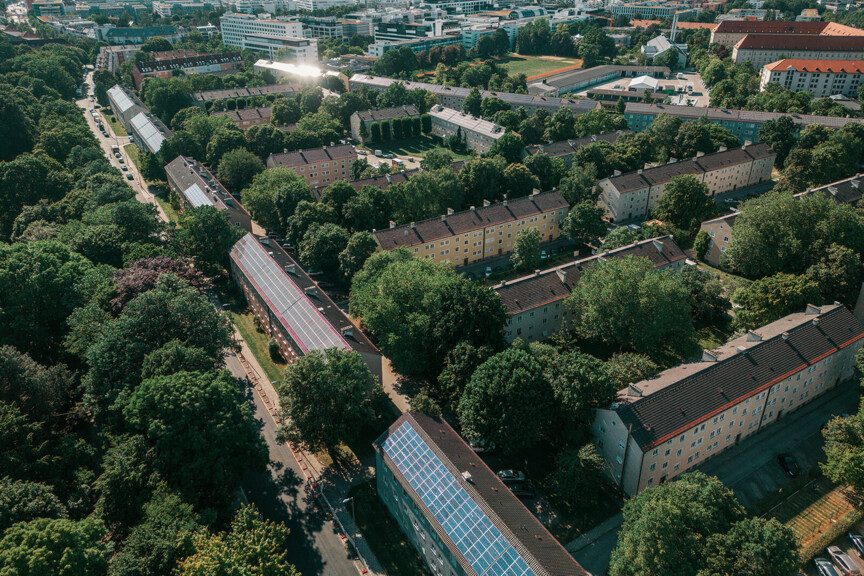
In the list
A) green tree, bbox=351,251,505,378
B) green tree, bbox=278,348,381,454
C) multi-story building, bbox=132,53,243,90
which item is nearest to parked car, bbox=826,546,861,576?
green tree, bbox=351,251,505,378

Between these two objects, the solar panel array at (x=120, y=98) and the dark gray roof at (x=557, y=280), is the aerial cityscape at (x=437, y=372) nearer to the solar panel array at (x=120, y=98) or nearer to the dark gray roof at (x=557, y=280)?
the dark gray roof at (x=557, y=280)

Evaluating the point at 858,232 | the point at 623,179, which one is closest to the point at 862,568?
the point at 858,232

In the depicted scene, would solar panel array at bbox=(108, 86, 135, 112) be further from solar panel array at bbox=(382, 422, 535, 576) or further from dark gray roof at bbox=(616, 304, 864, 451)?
dark gray roof at bbox=(616, 304, 864, 451)

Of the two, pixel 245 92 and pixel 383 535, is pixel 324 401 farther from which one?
pixel 245 92

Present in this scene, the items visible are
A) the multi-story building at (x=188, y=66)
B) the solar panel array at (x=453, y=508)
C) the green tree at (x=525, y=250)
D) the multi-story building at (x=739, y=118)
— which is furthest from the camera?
the multi-story building at (x=188, y=66)

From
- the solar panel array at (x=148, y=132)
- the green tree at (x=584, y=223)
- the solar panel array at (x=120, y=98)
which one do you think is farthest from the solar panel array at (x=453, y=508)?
the solar panel array at (x=120, y=98)

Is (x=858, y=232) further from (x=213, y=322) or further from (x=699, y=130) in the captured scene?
(x=213, y=322)
